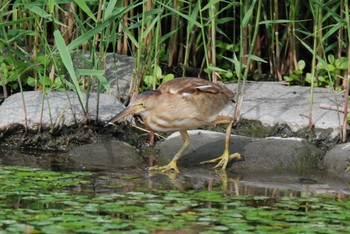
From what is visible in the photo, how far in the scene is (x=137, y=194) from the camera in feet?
21.4

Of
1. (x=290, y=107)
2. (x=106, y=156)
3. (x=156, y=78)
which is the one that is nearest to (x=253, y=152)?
(x=290, y=107)

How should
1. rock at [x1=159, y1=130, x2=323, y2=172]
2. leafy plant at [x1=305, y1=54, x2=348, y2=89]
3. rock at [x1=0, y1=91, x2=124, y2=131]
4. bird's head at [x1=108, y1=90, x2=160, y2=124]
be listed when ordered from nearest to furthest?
bird's head at [x1=108, y1=90, x2=160, y2=124] < rock at [x1=159, y1=130, x2=323, y2=172] < rock at [x1=0, y1=91, x2=124, y2=131] < leafy plant at [x1=305, y1=54, x2=348, y2=89]

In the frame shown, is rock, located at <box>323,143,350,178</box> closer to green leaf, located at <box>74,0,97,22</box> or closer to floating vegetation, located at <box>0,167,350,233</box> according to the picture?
floating vegetation, located at <box>0,167,350,233</box>

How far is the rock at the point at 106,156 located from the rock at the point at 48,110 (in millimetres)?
426

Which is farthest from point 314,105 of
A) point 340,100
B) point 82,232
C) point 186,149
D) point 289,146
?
point 82,232

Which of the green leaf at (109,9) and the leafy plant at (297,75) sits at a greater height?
the green leaf at (109,9)

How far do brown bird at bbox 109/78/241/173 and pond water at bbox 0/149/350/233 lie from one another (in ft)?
1.16

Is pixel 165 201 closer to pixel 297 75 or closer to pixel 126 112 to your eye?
pixel 126 112

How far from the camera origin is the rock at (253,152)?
26.2 feet

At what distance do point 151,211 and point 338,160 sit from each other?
8.07 ft

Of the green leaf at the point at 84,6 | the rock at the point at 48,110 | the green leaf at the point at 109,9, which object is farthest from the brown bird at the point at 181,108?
the rock at the point at 48,110

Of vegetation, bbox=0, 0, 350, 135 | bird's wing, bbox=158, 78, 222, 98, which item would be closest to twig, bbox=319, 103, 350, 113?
vegetation, bbox=0, 0, 350, 135

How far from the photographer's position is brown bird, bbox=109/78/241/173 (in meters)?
7.50

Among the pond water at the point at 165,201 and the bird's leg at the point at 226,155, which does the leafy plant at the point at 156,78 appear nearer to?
the bird's leg at the point at 226,155
